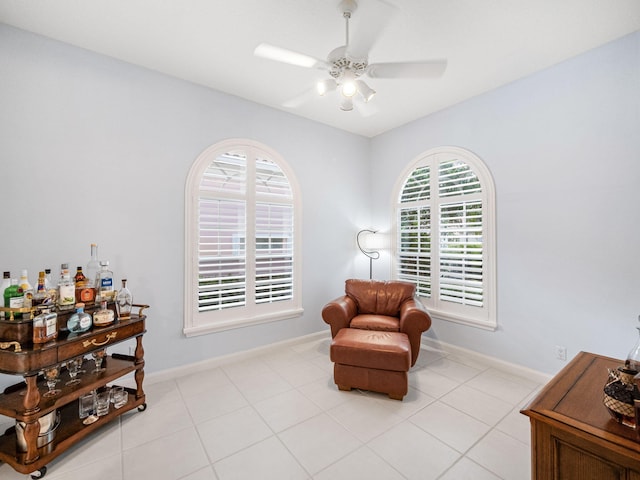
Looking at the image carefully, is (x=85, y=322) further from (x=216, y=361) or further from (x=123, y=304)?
(x=216, y=361)

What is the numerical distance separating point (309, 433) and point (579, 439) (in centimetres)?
157

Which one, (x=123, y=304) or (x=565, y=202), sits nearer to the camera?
(x=123, y=304)

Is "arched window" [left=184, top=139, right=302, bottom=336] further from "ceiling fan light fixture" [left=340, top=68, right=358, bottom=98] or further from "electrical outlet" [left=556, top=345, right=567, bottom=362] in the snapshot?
"electrical outlet" [left=556, top=345, right=567, bottom=362]

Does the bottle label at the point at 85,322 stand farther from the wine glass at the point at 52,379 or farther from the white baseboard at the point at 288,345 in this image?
the white baseboard at the point at 288,345

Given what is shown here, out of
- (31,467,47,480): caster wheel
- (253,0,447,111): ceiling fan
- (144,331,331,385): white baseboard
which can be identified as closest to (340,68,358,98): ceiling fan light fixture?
(253,0,447,111): ceiling fan

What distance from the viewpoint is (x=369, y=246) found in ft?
13.2

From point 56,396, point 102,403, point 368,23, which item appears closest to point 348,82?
point 368,23

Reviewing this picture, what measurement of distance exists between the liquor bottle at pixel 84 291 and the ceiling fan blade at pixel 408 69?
259 cm

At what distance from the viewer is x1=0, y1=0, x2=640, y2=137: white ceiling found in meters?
1.98

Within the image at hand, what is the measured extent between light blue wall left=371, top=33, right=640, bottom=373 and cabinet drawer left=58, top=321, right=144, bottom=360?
3.34 meters

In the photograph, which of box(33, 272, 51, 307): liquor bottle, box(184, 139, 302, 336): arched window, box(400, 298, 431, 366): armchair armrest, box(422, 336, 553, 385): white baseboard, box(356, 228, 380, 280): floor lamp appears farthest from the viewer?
box(356, 228, 380, 280): floor lamp

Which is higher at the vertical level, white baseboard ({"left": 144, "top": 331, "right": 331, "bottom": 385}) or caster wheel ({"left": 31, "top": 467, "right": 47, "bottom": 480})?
white baseboard ({"left": 144, "top": 331, "right": 331, "bottom": 385})

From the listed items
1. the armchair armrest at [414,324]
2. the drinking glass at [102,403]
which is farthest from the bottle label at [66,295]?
the armchair armrest at [414,324]

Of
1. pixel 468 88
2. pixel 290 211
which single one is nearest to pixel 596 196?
pixel 468 88
